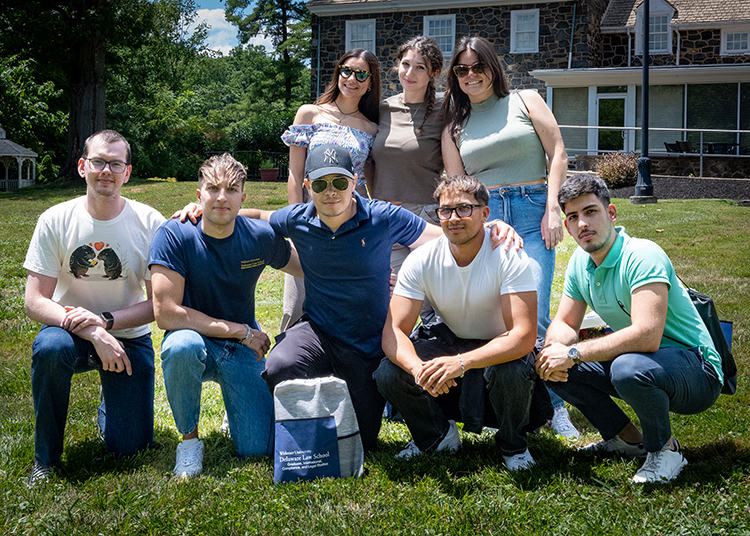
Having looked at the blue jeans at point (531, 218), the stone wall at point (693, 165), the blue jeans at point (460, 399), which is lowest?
the blue jeans at point (460, 399)

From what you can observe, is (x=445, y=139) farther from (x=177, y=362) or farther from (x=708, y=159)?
(x=708, y=159)

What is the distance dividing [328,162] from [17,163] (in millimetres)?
32198

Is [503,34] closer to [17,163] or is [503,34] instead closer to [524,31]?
[524,31]

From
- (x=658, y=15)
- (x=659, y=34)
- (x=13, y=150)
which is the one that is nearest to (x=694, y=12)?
(x=658, y=15)

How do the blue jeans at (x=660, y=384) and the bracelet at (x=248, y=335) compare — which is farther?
the bracelet at (x=248, y=335)

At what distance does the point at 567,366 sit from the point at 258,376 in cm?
159

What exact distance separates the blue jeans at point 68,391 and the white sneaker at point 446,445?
1.36 meters

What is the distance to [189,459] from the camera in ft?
10.6

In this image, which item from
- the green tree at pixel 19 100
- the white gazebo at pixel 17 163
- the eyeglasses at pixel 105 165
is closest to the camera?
the eyeglasses at pixel 105 165

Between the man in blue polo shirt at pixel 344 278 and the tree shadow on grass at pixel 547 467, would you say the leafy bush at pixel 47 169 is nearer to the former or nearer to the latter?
the man in blue polo shirt at pixel 344 278

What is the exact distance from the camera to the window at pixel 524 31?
2055 centimetres

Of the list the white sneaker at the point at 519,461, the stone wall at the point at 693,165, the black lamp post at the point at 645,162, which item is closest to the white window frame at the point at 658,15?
the stone wall at the point at 693,165

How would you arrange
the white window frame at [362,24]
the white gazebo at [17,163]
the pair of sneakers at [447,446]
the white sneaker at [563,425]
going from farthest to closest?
1. the white gazebo at [17,163]
2. the white window frame at [362,24]
3. the white sneaker at [563,425]
4. the pair of sneakers at [447,446]

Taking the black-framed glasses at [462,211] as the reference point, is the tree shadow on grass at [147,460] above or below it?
below
